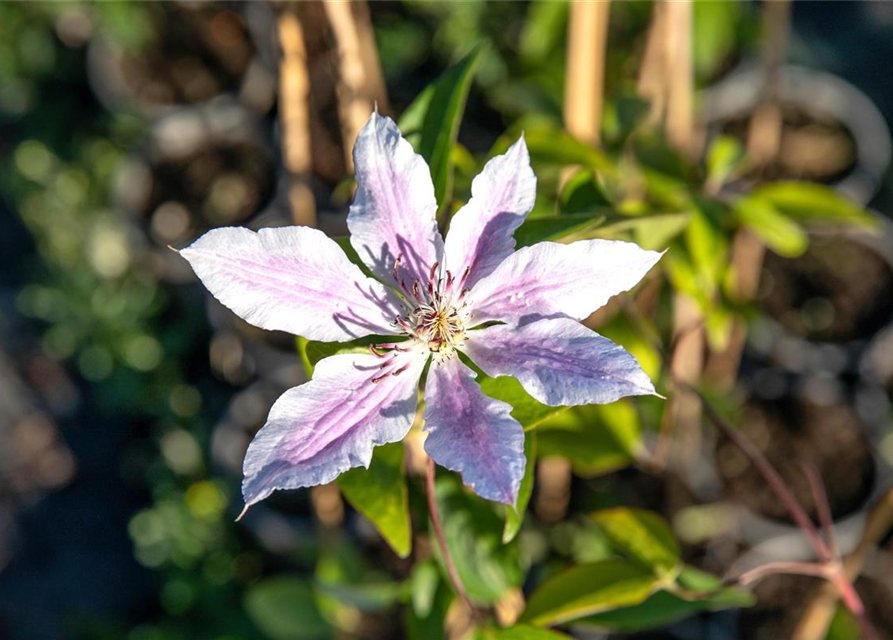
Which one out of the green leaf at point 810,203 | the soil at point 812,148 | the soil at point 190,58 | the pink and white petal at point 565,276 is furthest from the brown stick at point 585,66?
the soil at point 190,58

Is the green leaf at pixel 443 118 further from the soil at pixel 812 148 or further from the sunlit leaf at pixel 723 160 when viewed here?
the soil at pixel 812 148

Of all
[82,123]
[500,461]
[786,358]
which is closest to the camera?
[500,461]

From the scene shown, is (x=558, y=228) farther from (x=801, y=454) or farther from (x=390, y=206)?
(x=801, y=454)

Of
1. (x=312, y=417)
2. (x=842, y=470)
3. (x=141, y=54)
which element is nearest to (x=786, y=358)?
(x=842, y=470)

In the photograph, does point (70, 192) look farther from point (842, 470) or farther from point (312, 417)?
point (842, 470)

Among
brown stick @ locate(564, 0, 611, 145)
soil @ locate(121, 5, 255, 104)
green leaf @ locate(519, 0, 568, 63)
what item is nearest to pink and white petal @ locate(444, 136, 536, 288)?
brown stick @ locate(564, 0, 611, 145)

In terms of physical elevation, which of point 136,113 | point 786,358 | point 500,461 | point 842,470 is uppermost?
point 500,461

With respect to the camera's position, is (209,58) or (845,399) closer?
(845,399)
